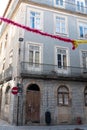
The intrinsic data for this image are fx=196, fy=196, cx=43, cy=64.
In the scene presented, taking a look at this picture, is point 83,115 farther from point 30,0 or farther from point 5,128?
point 30,0

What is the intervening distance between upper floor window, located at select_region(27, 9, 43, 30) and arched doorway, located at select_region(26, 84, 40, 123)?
555 centimetres

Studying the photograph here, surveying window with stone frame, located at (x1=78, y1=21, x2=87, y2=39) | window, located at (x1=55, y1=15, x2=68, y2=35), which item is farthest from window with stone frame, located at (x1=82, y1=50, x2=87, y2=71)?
window, located at (x1=55, y1=15, x2=68, y2=35)

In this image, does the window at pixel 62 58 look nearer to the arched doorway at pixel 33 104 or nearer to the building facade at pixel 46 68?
the building facade at pixel 46 68

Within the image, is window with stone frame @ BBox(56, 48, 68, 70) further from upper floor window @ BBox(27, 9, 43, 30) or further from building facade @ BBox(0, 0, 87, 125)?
upper floor window @ BBox(27, 9, 43, 30)

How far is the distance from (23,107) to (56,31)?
776cm

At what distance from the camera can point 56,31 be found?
18.6 metres

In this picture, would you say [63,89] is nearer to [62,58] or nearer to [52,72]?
[52,72]

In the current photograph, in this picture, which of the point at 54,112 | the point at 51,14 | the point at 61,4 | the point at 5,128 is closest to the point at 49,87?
the point at 54,112

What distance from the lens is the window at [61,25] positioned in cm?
1880

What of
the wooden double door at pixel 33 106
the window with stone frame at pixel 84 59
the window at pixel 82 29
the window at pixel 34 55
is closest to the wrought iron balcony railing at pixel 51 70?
the window at pixel 34 55

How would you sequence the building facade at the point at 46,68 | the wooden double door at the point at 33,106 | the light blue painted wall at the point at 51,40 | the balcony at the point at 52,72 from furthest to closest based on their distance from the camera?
1. the light blue painted wall at the point at 51,40
2. the balcony at the point at 52,72
3. the building facade at the point at 46,68
4. the wooden double door at the point at 33,106

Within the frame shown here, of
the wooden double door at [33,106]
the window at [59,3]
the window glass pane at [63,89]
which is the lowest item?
the wooden double door at [33,106]

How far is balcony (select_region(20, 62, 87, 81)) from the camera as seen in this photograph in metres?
16.1

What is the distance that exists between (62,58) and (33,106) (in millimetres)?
5254
